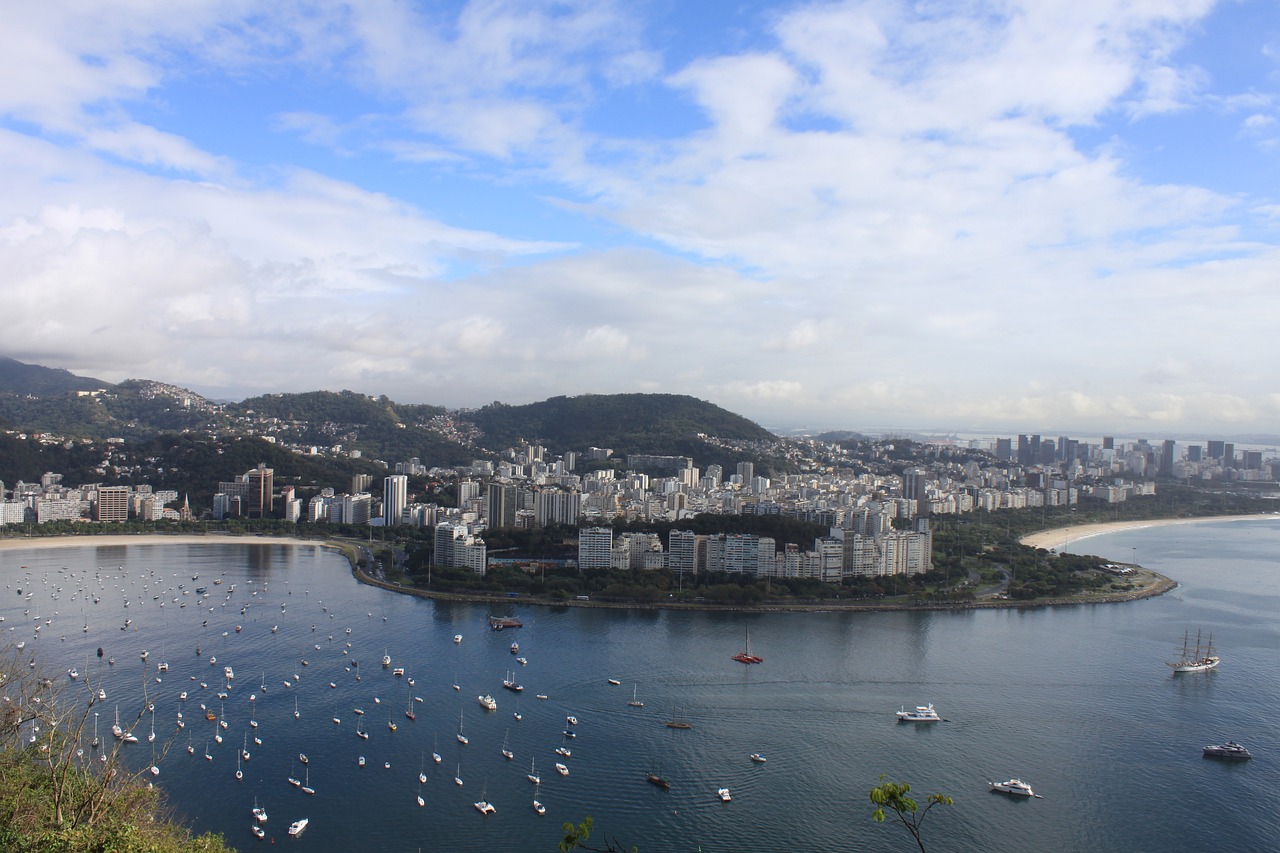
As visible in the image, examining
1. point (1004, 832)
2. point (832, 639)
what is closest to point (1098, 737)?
point (1004, 832)

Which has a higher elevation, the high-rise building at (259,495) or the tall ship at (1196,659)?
the high-rise building at (259,495)

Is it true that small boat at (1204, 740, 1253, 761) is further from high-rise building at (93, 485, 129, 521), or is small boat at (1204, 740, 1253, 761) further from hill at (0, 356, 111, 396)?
hill at (0, 356, 111, 396)

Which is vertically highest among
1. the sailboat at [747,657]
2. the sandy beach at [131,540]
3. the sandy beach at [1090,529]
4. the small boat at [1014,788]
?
the sandy beach at [1090,529]

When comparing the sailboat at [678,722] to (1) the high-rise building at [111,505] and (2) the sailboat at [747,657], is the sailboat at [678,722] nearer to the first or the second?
(2) the sailboat at [747,657]

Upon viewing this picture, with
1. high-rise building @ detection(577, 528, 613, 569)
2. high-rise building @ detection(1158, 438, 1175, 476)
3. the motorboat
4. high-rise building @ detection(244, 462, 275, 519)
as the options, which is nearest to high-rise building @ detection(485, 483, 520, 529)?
high-rise building @ detection(577, 528, 613, 569)

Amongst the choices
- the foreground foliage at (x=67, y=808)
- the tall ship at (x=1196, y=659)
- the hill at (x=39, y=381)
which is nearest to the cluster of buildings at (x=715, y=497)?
the tall ship at (x=1196, y=659)

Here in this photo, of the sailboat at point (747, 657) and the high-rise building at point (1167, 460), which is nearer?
the sailboat at point (747, 657)
